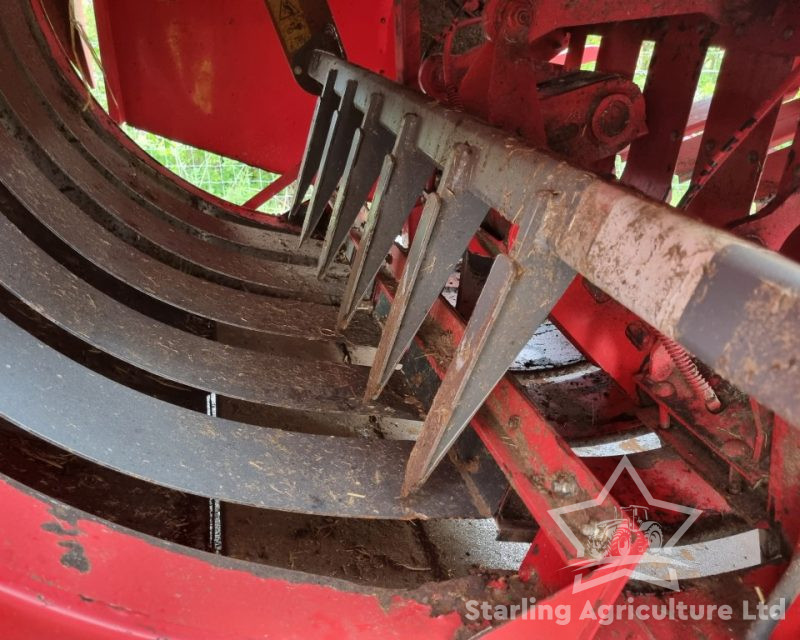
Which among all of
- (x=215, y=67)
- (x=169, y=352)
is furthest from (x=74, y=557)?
(x=215, y=67)

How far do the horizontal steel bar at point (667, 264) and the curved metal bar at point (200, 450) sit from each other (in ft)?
2.29

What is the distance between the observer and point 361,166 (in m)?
2.32

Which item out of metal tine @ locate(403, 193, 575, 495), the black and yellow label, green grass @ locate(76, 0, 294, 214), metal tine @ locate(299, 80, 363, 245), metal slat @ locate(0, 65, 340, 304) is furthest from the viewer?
green grass @ locate(76, 0, 294, 214)

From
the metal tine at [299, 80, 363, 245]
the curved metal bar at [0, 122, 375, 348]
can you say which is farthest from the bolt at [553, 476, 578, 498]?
the metal tine at [299, 80, 363, 245]

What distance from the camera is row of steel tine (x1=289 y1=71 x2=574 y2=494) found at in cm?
109

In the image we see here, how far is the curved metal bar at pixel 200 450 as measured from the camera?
1386mm

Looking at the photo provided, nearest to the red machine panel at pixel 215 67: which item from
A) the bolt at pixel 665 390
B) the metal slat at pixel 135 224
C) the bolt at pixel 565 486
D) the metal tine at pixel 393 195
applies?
the metal slat at pixel 135 224

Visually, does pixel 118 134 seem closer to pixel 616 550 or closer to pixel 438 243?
pixel 438 243

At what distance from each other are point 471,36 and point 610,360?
1.67m

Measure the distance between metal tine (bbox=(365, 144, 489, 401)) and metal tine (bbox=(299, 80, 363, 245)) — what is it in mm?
1209

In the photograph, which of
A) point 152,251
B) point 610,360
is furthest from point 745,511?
point 152,251

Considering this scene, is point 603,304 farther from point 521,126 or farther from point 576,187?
point 576,187

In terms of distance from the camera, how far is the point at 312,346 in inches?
91.9

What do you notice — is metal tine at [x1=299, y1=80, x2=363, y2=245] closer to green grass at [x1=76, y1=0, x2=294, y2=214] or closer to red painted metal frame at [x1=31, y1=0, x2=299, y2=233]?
red painted metal frame at [x1=31, y1=0, x2=299, y2=233]
